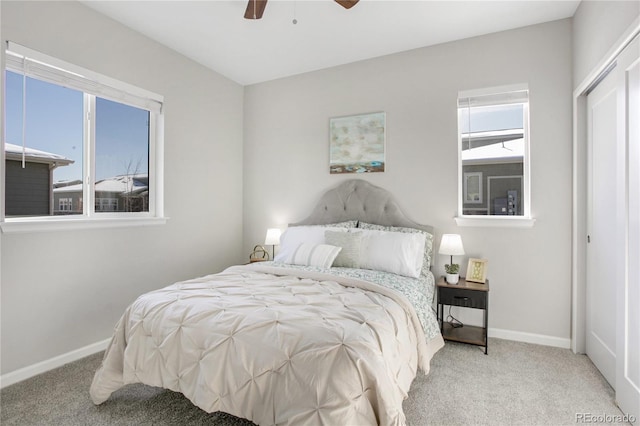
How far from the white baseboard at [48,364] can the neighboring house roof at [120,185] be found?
1.27m

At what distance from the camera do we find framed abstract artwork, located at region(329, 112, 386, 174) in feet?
11.3

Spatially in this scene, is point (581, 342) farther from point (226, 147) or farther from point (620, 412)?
point (226, 147)

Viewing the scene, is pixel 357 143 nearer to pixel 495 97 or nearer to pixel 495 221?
pixel 495 97

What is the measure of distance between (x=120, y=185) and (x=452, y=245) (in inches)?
121

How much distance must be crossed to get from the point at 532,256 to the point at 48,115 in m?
4.15

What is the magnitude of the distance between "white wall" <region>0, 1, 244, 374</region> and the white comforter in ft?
3.02

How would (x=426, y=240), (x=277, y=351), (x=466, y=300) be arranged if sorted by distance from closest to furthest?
(x=277, y=351) → (x=466, y=300) → (x=426, y=240)

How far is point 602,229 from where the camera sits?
229 centimetres

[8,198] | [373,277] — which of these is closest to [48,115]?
[8,198]

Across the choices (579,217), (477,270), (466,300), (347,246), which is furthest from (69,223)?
(579,217)

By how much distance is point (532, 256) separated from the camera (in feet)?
9.29

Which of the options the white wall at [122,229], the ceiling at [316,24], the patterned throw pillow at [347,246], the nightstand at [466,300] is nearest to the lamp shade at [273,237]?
the white wall at [122,229]

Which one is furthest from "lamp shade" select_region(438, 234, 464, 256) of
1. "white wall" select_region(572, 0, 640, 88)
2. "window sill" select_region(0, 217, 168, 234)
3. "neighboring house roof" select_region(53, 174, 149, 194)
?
"neighboring house roof" select_region(53, 174, 149, 194)

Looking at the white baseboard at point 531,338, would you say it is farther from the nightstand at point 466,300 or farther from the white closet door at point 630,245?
the white closet door at point 630,245
